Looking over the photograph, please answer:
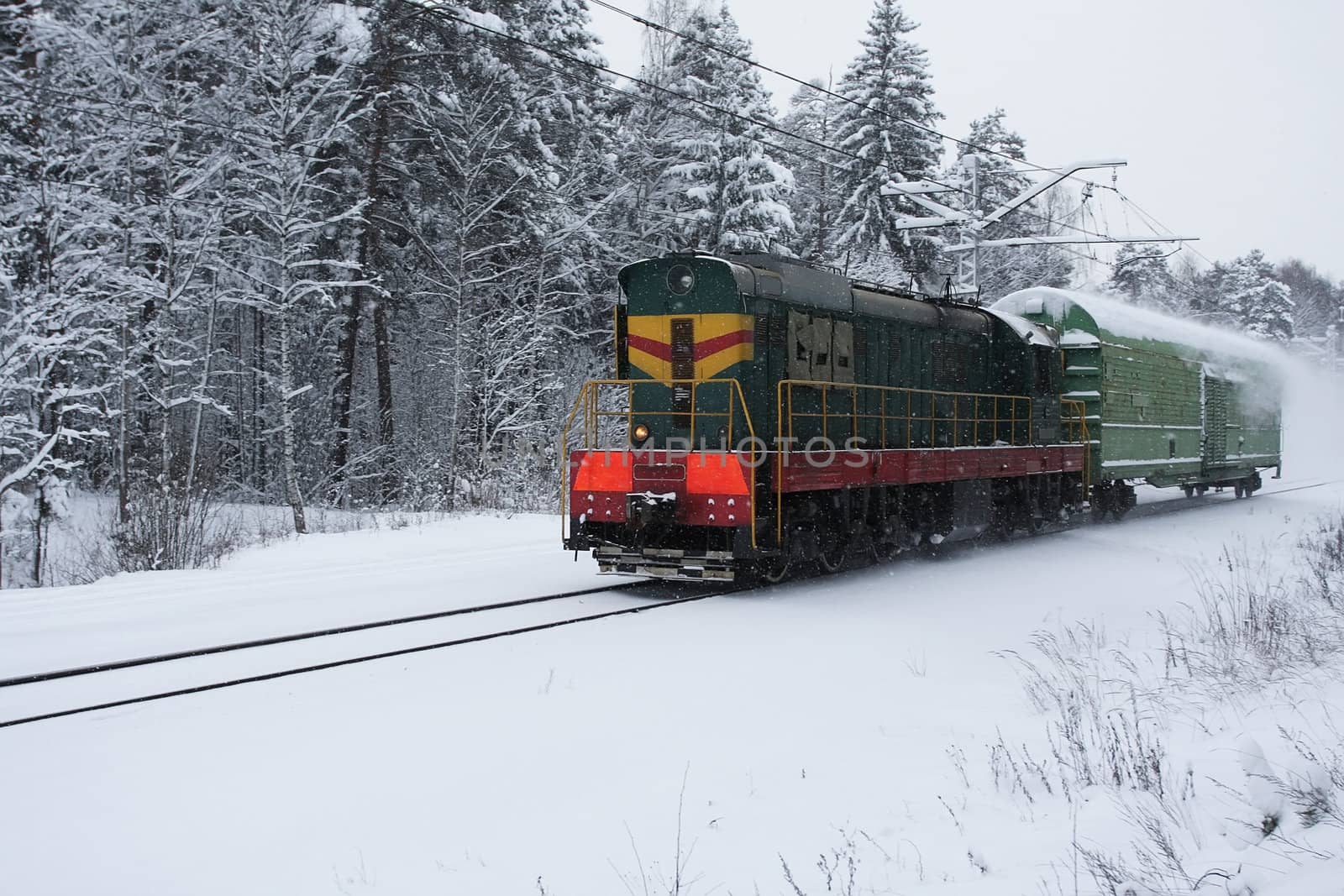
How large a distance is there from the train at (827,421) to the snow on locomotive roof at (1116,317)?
0.06 m

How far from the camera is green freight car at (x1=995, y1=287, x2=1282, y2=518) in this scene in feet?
56.0

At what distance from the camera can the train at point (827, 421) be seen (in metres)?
9.96

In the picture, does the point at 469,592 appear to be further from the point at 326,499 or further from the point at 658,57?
the point at 658,57

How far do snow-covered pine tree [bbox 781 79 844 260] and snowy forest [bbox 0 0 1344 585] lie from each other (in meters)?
1.08

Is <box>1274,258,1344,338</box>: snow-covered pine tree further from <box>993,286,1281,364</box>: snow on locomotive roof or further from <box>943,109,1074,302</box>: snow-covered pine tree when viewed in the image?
<box>993,286,1281,364</box>: snow on locomotive roof

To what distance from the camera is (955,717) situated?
580cm

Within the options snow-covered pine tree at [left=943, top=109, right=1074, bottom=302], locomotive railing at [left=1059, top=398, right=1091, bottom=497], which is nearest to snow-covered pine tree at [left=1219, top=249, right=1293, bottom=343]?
snow-covered pine tree at [left=943, top=109, right=1074, bottom=302]

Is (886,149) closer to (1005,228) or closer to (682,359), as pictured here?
(1005,228)

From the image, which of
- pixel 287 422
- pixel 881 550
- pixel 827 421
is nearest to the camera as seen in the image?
pixel 827 421

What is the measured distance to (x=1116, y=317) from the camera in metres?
18.0

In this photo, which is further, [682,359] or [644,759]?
[682,359]

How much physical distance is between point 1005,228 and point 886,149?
13569mm

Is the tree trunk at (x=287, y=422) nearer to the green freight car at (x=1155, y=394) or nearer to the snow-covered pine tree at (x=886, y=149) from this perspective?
the green freight car at (x=1155, y=394)

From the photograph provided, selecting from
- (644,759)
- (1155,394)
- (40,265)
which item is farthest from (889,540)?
(40,265)
